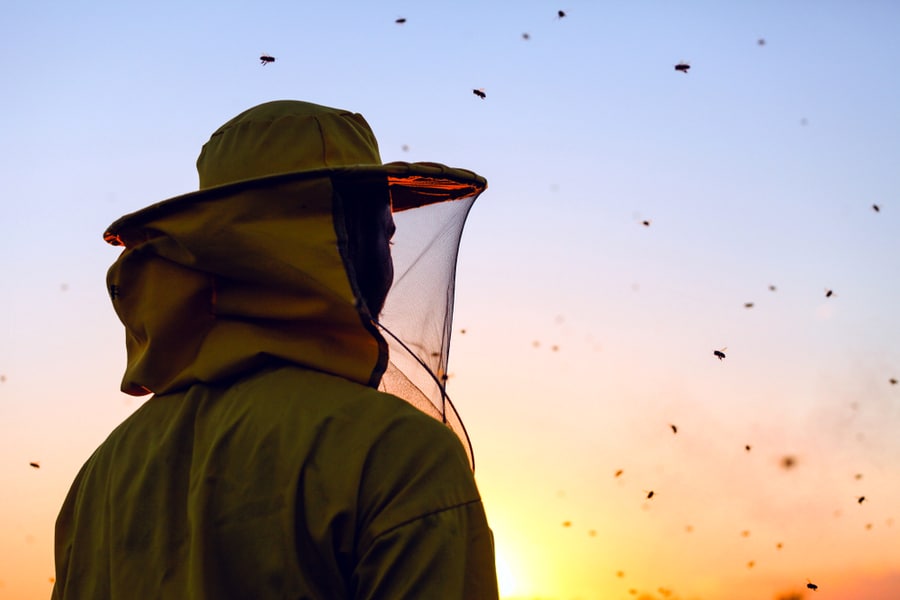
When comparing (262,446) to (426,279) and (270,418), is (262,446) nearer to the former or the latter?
(270,418)

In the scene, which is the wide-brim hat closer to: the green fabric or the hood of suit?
the hood of suit

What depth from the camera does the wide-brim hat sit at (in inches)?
106

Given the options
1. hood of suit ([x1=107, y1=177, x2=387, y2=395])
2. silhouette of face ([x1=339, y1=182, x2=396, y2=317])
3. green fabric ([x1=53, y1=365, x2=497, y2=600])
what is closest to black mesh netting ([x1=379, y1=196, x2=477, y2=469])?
silhouette of face ([x1=339, y1=182, x2=396, y2=317])

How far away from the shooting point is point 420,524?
2121 millimetres

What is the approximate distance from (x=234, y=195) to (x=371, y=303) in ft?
1.78

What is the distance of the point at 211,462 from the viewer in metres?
2.30

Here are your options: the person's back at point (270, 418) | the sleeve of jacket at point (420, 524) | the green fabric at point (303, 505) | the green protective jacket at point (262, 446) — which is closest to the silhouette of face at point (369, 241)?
the person's back at point (270, 418)

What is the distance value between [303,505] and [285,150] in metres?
1.15

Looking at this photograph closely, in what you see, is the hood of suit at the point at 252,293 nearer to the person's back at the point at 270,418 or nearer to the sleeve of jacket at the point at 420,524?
the person's back at the point at 270,418

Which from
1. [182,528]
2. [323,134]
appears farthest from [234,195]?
[182,528]

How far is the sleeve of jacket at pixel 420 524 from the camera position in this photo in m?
2.11

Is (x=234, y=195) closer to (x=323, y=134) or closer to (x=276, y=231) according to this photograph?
(x=276, y=231)

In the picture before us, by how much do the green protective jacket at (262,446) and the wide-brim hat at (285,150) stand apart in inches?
6.0

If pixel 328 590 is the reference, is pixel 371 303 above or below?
above
